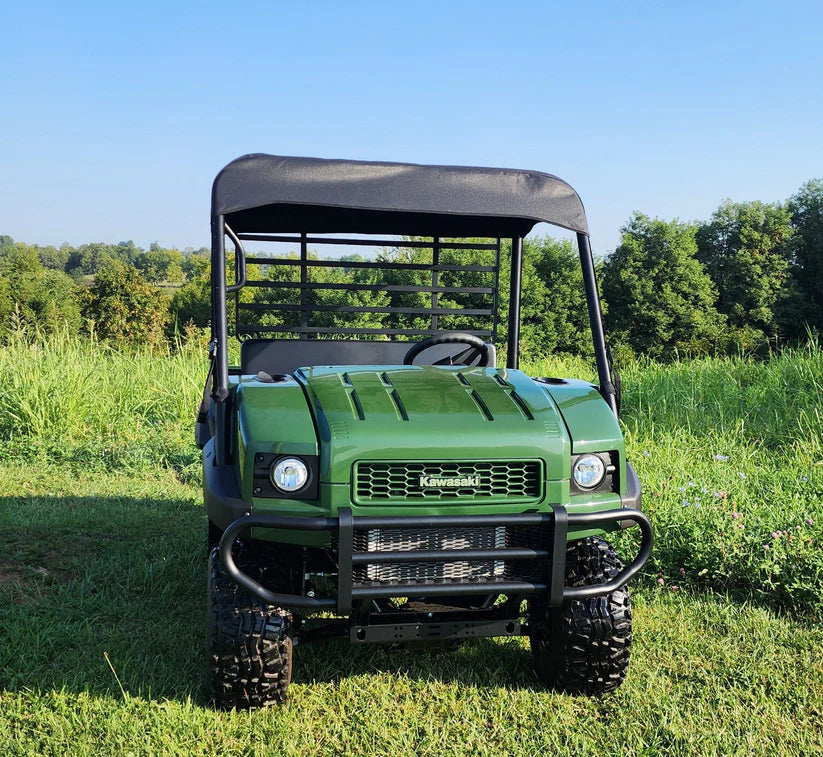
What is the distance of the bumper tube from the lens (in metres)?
2.26

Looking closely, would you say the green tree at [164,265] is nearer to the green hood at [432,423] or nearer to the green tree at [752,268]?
the green tree at [752,268]

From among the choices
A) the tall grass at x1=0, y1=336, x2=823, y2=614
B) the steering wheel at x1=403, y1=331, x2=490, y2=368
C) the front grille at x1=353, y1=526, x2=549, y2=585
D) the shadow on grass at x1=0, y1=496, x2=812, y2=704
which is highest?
the steering wheel at x1=403, y1=331, x2=490, y2=368

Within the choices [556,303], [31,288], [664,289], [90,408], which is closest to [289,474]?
[90,408]

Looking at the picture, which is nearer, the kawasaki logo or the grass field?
→ the kawasaki logo

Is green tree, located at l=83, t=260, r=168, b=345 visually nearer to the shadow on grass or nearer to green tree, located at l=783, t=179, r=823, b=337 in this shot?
green tree, located at l=783, t=179, r=823, b=337

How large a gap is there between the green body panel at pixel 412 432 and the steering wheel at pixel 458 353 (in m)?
0.47

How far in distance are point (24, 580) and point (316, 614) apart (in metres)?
1.45

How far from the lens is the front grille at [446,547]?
93.3 inches

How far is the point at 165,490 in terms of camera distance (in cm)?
554

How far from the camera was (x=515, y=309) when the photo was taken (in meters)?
4.21

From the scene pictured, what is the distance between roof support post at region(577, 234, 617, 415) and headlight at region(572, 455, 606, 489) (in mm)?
387

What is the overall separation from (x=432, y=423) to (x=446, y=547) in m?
0.37

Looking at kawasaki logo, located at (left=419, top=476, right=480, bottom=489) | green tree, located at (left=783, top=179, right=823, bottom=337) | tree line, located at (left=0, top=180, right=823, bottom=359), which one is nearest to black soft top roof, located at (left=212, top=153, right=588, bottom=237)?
kawasaki logo, located at (left=419, top=476, right=480, bottom=489)

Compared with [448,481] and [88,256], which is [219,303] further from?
[88,256]
